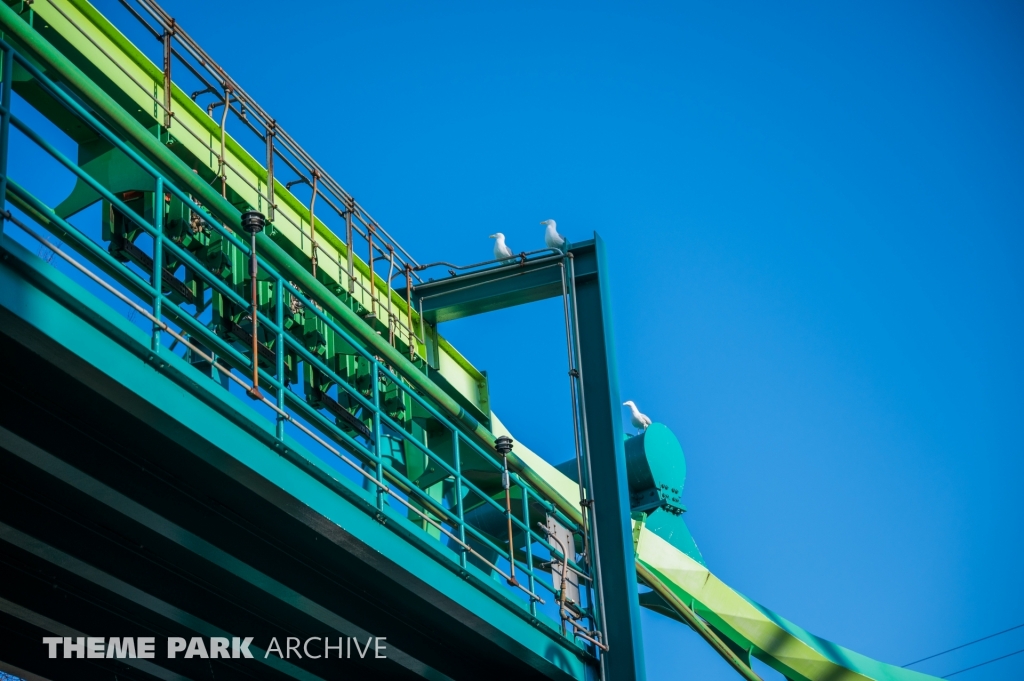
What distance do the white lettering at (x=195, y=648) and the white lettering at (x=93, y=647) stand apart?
75 cm

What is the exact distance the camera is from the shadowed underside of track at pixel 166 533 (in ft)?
27.8

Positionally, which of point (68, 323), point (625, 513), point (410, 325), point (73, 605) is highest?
point (410, 325)

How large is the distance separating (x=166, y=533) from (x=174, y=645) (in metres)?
1.67

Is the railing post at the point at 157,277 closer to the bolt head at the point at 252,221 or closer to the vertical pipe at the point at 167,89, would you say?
the bolt head at the point at 252,221

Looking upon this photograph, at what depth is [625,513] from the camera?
47.4 ft

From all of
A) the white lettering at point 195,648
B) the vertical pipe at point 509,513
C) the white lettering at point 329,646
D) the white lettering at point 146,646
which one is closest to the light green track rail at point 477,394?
the vertical pipe at point 509,513

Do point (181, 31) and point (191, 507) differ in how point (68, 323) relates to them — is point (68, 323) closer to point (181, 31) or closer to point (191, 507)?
point (191, 507)

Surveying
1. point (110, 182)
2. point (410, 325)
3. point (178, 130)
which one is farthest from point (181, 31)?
point (410, 325)

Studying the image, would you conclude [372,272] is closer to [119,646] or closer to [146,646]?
[146,646]

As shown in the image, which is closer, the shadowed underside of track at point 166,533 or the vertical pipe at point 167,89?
the shadowed underside of track at point 166,533

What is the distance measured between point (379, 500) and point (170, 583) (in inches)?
73.7

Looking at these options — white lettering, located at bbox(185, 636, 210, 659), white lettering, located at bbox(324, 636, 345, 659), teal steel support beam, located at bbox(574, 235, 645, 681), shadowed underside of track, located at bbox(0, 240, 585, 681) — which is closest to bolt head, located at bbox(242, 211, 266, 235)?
shadowed underside of track, located at bbox(0, 240, 585, 681)

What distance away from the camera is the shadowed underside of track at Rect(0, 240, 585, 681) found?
27.8ft

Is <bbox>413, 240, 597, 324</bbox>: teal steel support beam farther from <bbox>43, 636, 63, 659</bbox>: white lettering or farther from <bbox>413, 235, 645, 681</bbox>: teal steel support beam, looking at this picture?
<bbox>43, 636, 63, 659</bbox>: white lettering
